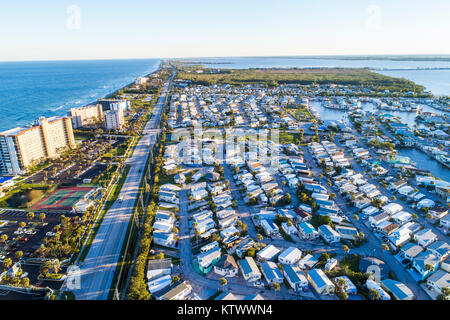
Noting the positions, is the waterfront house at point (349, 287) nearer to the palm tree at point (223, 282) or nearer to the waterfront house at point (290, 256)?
the waterfront house at point (290, 256)

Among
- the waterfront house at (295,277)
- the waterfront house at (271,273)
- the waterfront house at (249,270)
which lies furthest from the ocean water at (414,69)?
the waterfront house at (249,270)

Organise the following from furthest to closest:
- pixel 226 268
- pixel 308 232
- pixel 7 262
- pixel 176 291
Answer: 1. pixel 308 232
2. pixel 7 262
3. pixel 226 268
4. pixel 176 291

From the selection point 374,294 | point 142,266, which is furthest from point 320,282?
point 142,266

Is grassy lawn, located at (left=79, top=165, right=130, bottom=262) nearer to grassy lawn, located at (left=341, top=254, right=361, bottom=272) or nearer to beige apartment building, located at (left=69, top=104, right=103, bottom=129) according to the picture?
grassy lawn, located at (left=341, top=254, right=361, bottom=272)

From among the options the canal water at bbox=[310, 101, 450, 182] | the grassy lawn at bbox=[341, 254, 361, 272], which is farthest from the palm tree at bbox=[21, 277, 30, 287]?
the canal water at bbox=[310, 101, 450, 182]

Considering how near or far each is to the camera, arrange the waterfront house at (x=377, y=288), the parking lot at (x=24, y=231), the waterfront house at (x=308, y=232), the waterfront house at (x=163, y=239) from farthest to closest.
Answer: the waterfront house at (x=308, y=232) → the waterfront house at (x=163, y=239) → the parking lot at (x=24, y=231) → the waterfront house at (x=377, y=288)

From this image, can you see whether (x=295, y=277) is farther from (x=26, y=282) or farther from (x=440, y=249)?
(x=26, y=282)

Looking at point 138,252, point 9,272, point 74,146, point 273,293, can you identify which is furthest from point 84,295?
point 74,146
